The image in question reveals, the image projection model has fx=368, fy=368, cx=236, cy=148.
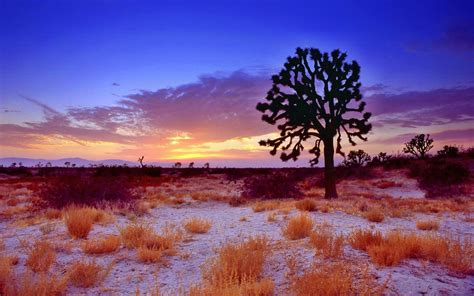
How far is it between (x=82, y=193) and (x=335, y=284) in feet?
40.9

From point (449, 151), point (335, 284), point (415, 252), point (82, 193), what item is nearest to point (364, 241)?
point (415, 252)

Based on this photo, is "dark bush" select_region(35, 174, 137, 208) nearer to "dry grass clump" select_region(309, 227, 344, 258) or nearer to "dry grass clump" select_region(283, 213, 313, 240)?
"dry grass clump" select_region(283, 213, 313, 240)

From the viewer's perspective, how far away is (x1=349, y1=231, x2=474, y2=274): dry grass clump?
6.01 metres

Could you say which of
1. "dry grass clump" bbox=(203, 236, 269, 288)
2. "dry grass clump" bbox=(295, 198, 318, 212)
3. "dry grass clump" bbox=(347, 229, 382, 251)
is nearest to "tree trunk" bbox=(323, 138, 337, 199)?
"dry grass clump" bbox=(295, 198, 318, 212)

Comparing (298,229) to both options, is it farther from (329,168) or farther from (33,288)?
(329,168)

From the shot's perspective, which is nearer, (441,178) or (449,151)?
(441,178)

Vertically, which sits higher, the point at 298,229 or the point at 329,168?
the point at 329,168

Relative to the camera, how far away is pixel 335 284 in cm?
470

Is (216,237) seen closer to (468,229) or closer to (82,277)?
(82,277)

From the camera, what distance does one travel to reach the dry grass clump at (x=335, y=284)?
4.67 metres

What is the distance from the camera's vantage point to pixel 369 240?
713cm

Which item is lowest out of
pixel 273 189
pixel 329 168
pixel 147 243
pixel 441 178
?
pixel 147 243

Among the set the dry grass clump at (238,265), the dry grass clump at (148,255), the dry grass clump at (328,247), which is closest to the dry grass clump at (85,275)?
the dry grass clump at (148,255)

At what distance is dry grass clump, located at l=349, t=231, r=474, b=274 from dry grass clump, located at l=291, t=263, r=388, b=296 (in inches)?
34.0
